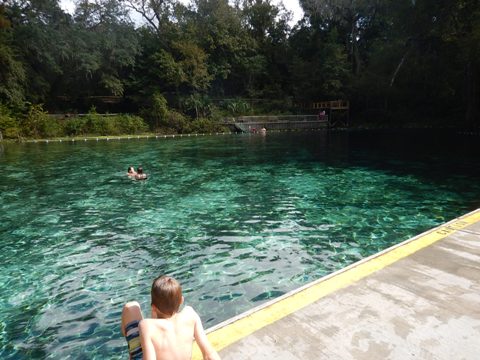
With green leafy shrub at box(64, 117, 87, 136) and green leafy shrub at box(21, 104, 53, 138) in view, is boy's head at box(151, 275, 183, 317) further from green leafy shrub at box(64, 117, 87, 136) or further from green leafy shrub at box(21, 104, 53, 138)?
green leafy shrub at box(64, 117, 87, 136)

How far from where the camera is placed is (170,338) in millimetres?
2479

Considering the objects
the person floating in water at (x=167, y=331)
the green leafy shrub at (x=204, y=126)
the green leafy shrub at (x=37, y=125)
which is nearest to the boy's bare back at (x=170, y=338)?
the person floating in water at (x=167, y=331)

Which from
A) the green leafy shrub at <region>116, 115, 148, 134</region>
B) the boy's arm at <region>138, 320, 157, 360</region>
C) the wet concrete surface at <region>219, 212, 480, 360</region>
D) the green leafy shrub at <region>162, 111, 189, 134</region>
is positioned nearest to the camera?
the boy's arm at <region>138, 320, 157, 360</region>

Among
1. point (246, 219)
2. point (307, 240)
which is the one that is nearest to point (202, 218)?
point (246, 219)

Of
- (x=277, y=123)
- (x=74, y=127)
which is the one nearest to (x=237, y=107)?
(x=277, y=123)

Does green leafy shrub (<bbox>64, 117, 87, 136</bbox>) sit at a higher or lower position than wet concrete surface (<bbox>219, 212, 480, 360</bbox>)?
higher

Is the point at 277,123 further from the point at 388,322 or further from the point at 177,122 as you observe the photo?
the point at 388,322

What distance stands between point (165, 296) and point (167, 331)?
0.24m

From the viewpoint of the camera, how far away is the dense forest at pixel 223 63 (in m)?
32.2

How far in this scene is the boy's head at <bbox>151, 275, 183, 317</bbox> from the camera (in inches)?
99.1

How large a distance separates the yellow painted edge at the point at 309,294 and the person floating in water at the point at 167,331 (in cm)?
54

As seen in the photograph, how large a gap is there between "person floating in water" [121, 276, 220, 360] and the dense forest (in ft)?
97.5

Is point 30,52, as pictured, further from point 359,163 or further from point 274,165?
point 359,163

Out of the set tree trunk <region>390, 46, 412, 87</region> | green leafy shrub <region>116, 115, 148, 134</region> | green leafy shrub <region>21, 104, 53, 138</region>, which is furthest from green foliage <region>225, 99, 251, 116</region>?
green leafy shrub <region>21, 104, 53, 138</region>
